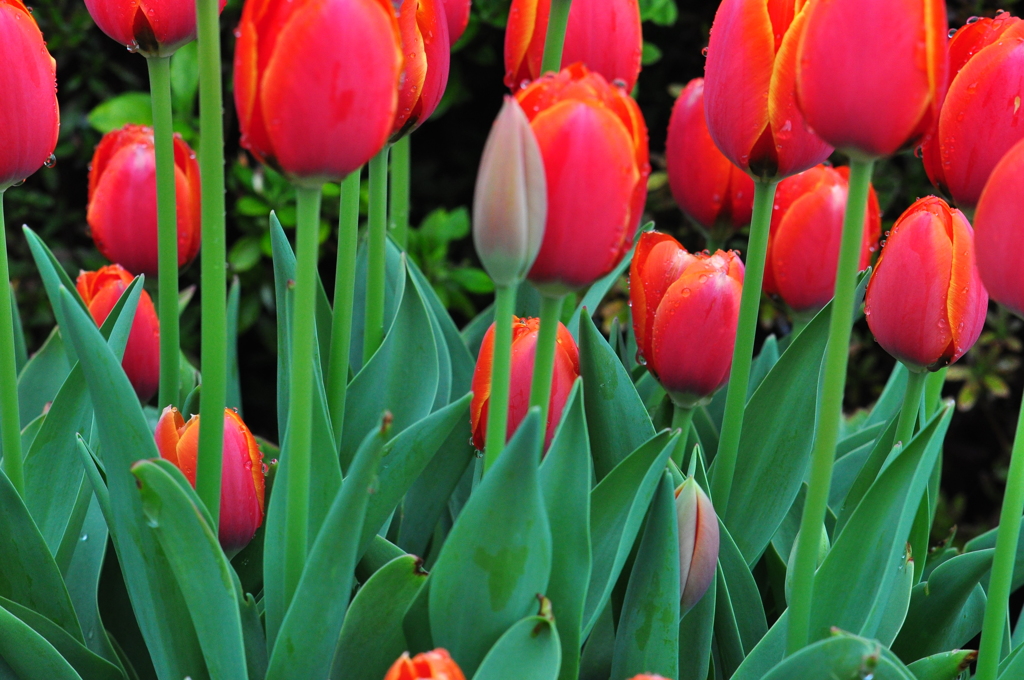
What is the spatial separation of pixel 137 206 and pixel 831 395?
65 cm

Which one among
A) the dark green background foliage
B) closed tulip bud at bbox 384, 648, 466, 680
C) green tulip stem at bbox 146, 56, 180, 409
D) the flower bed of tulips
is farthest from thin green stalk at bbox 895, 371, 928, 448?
the dark green background foliage

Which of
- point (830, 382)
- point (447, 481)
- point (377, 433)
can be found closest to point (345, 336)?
point (447, 481)

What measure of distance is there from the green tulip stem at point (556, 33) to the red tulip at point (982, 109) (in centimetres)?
26

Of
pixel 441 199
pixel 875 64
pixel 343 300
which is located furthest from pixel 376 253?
pixel 441 199

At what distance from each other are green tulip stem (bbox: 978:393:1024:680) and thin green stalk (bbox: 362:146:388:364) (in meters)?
0.45

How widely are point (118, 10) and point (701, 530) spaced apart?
0.51 meters

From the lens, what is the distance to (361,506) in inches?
20.3

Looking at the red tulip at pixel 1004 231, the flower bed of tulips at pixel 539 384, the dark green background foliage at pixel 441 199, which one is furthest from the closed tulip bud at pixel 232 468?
the dark green background foliage at pixel 441 199

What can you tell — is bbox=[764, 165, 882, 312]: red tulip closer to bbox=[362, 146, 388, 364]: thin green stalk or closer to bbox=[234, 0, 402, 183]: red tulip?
bbox=[362, 146, 388, 364]: thin green stalk

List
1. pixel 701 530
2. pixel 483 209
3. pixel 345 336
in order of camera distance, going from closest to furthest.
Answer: pixel 483 209, pixel 701 530, pixel 345 336

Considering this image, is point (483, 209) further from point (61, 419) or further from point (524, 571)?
point (61, 419)

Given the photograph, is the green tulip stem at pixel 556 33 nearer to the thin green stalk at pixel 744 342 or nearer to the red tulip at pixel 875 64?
the thin green stalk at pixel 744 342

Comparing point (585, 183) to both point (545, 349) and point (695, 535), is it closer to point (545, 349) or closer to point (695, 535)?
point (545, 349)

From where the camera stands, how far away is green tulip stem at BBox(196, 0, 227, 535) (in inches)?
19.1
